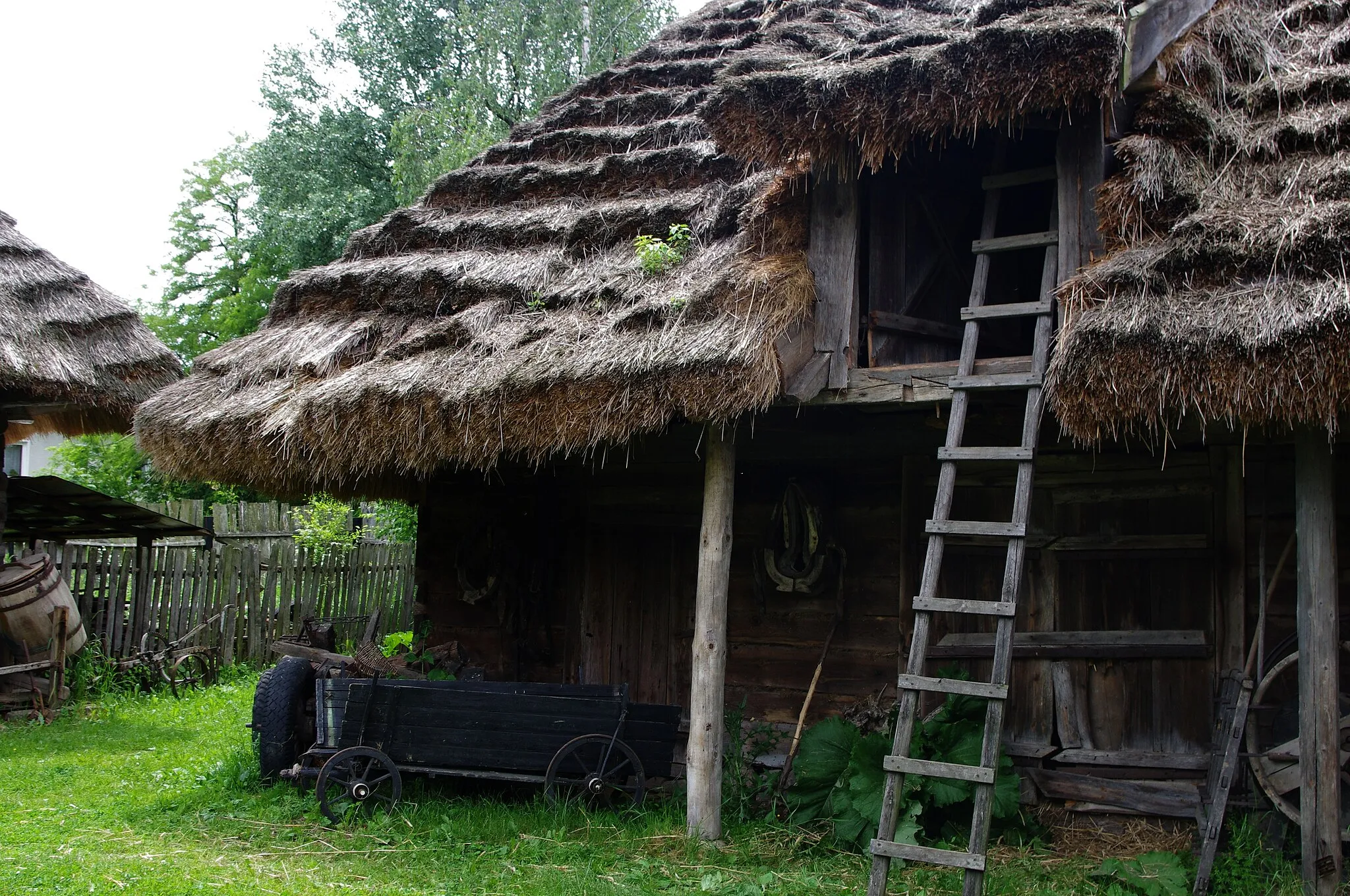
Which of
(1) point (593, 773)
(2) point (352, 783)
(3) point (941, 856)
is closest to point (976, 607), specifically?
(3) point (941, 856)

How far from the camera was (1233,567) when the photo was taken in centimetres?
599

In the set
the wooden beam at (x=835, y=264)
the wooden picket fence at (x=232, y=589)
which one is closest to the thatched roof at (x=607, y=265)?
the wooden beam at (x=835, y=264)

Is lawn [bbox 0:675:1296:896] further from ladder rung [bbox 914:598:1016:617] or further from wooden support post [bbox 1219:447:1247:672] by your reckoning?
wooden support post [bbox 1219:447:1247:672]

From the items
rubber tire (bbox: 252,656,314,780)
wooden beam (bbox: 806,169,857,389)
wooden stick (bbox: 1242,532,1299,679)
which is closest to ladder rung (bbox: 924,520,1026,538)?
wooden beam (bbox: 806,169,857,389)

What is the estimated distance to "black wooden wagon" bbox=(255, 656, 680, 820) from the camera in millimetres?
6164

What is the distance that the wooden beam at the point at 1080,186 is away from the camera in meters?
5.41

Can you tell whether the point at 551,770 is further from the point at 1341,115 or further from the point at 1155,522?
the point at 1341,115

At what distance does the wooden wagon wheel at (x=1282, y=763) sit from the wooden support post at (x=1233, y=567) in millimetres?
340

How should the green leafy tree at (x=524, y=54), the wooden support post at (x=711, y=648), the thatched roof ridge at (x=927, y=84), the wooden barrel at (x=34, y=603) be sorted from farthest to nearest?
the green leafy tree at (x=524, y=54)
the wooden barrel at (x=34, y=603)
the wooden support post at (x=711, y=648)
the thatched roof ridge at (x=927, y=84)

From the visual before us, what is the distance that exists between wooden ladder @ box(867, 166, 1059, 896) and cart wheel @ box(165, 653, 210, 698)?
792cm

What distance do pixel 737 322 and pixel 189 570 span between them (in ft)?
26.1

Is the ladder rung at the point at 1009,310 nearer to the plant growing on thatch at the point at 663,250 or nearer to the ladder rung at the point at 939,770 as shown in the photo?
the plant growing on thatch at the point at 663,250

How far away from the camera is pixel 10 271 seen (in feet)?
31.8

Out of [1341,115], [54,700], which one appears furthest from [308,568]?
[1341,115]
